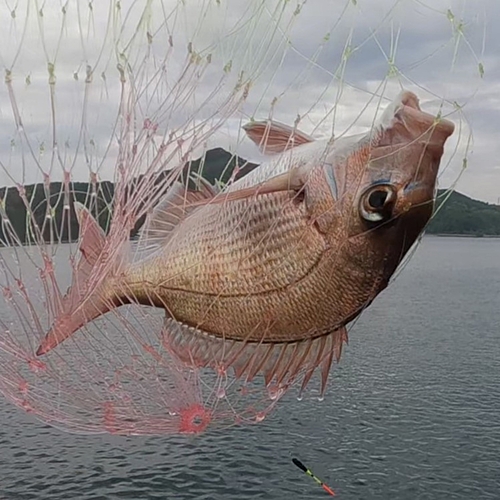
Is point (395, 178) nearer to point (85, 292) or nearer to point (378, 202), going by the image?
point (378, 202)

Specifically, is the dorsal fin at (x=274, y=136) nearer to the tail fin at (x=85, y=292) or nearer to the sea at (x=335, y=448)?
the tail fin at (x=85, y=292)

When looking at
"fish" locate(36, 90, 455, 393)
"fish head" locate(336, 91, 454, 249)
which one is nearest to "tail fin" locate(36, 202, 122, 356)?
"fish" locate(36, 90, 455, 393)

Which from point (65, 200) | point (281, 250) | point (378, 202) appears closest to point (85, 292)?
point (65, 200)

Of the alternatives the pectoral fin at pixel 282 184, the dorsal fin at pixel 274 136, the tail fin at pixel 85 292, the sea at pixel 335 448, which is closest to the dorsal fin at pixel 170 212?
the tail fin at pixel 85 292

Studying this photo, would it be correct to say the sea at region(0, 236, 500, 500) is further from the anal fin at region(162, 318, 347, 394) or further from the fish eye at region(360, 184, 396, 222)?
the fish eye at region(360, 184, 396, 222)

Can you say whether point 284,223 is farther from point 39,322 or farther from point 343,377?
point 343,377

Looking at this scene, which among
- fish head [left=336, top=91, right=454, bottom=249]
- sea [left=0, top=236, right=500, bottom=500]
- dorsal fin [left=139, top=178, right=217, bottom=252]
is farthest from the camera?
sea [left=0, top=236, right=500, bottom=500]
